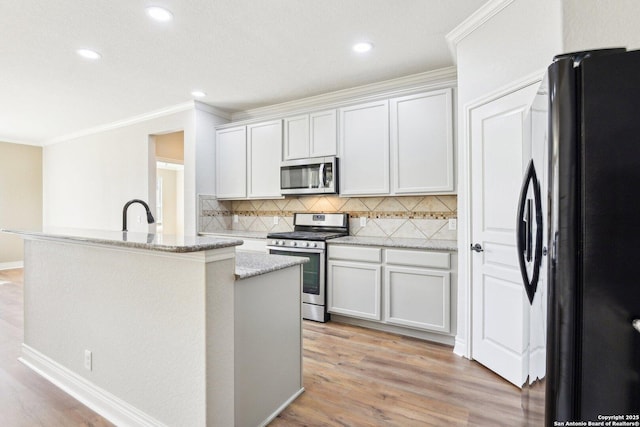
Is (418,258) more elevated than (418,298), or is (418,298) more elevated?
(418,258)

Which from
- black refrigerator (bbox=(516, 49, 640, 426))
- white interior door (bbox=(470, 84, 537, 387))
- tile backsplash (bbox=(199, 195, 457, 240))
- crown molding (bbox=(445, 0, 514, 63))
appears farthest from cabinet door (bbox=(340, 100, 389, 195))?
black refrigerator (bbox=(516, 49, 640, 426))

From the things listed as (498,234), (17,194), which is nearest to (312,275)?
(498,234)

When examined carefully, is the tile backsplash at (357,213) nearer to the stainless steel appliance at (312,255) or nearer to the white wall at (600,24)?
the stainless steel appliance at (312,255)

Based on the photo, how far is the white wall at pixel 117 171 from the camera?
15.0ft

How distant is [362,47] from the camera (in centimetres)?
297

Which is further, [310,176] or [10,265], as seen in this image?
[10,265]

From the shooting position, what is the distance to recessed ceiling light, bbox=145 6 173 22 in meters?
2.38

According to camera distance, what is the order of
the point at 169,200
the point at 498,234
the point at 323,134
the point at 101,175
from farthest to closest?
the point at 169,200 < the point at 101,175 < the point at 323,134 < the point at 498,234

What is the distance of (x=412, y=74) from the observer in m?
3.53

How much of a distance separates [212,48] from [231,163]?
1859 millimetres

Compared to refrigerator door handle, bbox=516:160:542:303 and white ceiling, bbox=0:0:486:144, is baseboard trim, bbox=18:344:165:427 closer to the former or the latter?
refrigerator door handle, bbox=516:160:542:303

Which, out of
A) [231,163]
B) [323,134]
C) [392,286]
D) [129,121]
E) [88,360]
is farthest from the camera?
[129,121]

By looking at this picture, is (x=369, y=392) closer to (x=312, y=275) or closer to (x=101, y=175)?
(x=312, y=275)

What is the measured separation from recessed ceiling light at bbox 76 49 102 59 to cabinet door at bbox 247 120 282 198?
181 cm
